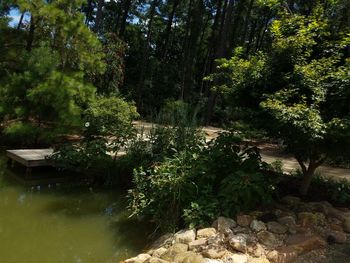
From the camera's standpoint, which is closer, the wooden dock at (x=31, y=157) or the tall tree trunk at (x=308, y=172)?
the tall tree trunk at (x=308, y=172)

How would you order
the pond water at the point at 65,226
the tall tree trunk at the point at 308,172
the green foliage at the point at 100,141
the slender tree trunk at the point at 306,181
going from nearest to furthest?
the pond water at the point at 65,226, the tall tree trunk at the point at 308,172, the slender tree trunk at the point at 306,181, the green foliage at the point at 100,141

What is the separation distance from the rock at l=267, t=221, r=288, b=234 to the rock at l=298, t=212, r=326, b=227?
27 cm

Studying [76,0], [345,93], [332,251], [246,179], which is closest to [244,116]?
[246,179]

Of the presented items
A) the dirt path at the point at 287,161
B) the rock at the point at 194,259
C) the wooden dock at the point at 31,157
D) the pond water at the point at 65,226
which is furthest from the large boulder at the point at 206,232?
the wooden dock at the point at 31,157

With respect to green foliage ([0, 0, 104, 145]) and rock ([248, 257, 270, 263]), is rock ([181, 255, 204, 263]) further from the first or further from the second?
green foliage ([0, 0, 104, 145])

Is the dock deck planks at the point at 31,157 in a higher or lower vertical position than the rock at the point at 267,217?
lower

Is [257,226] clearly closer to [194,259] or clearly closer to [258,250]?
[258,250]

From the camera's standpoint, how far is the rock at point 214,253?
358 cm

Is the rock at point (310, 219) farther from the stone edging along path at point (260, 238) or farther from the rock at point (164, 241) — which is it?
the rock at point (164, 241)

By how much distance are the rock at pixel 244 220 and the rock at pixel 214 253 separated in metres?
0.52

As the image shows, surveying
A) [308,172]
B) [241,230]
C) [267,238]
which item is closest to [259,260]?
[267,238]

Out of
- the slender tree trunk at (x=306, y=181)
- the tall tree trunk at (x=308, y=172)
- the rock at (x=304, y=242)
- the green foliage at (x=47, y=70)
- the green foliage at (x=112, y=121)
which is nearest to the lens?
the rock at (x=304, y=242)

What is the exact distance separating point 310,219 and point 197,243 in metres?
1.33

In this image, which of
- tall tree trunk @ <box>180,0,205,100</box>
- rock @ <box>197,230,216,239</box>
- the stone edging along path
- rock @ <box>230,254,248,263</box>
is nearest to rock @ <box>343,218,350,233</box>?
the stone edging along path
